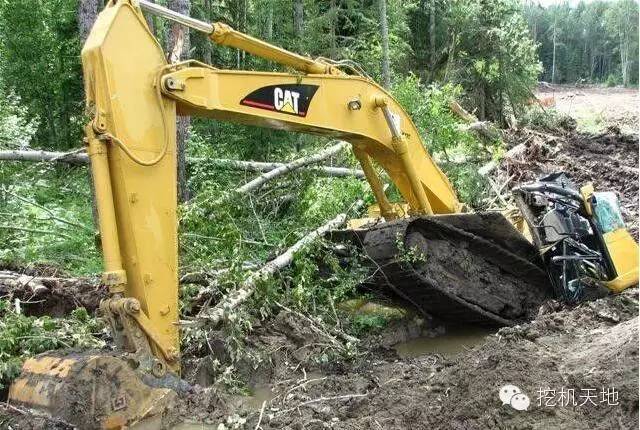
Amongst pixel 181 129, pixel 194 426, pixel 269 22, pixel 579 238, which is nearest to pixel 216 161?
pixel 181 129

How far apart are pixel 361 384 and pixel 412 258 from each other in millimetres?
1323

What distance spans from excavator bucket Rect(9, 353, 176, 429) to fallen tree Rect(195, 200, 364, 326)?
0.88 metres

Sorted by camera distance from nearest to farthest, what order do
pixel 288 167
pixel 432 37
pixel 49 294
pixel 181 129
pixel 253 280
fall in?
pixel 253 280
pixel 49 294
pixel 288 167
pixel 181 129
pixel 432 37

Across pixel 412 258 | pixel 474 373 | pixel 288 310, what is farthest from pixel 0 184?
pixel 474 373

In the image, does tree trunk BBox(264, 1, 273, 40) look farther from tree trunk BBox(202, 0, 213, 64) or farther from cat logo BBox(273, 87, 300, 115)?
cat logo BBox(273, 87, 300, 115)

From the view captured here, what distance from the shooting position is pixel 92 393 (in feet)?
11.5

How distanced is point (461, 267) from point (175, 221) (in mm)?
2945

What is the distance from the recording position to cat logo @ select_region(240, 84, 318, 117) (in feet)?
15.2

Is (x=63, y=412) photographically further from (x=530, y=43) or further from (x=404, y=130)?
(x=530, y=43)

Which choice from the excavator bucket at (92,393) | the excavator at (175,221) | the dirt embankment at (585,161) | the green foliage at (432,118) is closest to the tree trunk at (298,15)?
the dirt embankment at (585,161)

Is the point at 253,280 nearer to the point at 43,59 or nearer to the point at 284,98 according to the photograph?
the point at 284,98

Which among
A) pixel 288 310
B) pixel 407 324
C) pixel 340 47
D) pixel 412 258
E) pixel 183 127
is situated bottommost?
pixel 407 324

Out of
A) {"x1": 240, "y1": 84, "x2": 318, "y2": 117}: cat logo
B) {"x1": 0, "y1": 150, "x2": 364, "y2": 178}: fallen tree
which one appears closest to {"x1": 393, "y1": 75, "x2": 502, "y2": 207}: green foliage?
Answer: {"x1": 0, "y1": 150, "x2": 364, "y2": 178}: fallen tree

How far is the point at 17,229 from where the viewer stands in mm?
8203
